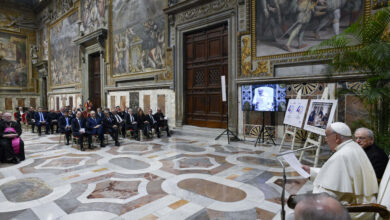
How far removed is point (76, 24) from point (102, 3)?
433 centimetres

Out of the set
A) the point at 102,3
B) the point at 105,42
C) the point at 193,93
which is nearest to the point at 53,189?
the point at 193,93

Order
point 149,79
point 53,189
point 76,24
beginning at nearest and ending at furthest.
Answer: point 53,189, point 149,79, point 76,24

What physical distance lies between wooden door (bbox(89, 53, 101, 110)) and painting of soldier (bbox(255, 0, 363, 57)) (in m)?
12.1

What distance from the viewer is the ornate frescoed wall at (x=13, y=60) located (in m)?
20.4

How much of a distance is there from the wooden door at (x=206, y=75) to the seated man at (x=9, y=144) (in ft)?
20.2

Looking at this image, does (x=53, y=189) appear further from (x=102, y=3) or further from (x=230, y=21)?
(x=102, y=3)

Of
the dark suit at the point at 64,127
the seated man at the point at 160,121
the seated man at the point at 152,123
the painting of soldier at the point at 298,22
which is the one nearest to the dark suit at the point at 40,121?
the dark suit at the point at 64,127

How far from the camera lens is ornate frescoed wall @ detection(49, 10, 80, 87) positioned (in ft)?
56.9

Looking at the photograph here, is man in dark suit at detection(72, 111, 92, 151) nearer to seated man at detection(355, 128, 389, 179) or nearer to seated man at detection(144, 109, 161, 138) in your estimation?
seated man at detection(144, 109, 161, 138)

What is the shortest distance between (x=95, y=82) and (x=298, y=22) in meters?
14.0

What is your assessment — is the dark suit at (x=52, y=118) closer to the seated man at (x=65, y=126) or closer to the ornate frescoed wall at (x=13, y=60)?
the seated man at (x=65, y=126)

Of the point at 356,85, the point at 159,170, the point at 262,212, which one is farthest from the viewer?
the point at 356,85

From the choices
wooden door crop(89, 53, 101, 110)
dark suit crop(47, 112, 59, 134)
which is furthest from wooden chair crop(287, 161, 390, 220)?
wooden door crop(89, 53, 101, 110)

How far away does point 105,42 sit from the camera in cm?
1416
